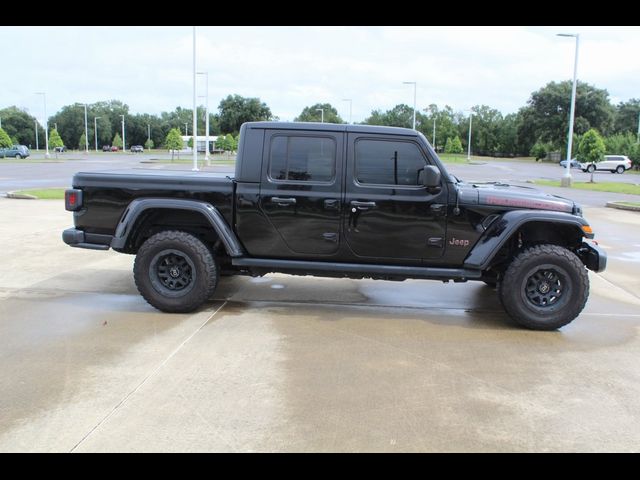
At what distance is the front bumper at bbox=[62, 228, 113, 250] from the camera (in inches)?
233

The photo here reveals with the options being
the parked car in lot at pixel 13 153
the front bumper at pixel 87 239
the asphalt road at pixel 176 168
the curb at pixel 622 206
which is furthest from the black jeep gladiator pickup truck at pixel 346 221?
the parked car in lot at pixel 13 153

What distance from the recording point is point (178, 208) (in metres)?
5.62

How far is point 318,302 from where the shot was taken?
21.0 feet

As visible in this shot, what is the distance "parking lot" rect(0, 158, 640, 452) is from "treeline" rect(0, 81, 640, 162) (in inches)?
2270

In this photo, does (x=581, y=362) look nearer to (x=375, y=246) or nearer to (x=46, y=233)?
(x=375, y=246)

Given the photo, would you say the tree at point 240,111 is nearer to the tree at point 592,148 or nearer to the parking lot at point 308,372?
the tree at point 592,148

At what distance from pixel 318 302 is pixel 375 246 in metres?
1.14

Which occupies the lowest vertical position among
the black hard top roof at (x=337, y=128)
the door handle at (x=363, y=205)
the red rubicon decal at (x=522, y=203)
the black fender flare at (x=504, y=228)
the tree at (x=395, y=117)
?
the black fender flare at (x=504, y=228)

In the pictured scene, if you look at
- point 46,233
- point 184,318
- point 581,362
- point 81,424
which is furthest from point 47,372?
point 46,233

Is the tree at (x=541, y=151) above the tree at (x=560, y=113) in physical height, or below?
below

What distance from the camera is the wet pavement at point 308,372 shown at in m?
3.35

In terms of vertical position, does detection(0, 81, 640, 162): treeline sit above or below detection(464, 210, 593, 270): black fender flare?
above

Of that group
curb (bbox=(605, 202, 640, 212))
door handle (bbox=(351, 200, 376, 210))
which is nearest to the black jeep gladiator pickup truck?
door handle (bbox=(351, 200, 376, 210))

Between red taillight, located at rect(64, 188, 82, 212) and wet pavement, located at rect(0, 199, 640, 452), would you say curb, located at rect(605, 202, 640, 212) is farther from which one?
red taillight, located at rect(64, 188, 82, 212)
